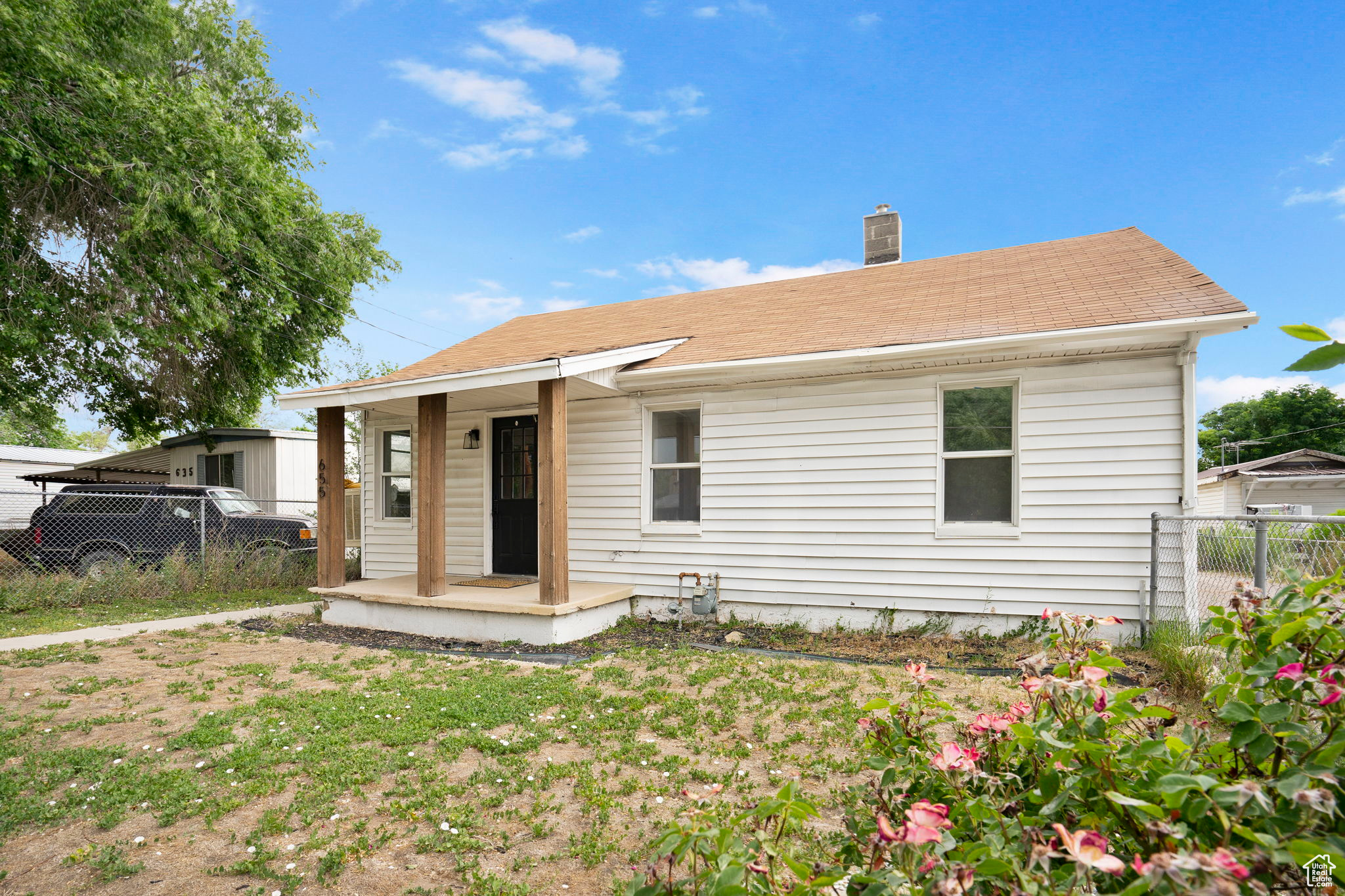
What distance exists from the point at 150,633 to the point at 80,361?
9.12 meters

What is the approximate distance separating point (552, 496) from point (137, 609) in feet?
21.3

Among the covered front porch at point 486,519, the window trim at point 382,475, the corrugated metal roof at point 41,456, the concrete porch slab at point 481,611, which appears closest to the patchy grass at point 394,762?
the concrete porch slab at point 481,611

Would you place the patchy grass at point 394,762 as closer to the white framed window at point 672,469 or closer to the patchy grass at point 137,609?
the patchy grass at point 137,609

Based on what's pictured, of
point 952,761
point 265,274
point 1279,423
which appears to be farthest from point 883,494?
point 1279,423

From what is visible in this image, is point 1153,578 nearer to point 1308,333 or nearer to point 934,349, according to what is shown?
point 934,349

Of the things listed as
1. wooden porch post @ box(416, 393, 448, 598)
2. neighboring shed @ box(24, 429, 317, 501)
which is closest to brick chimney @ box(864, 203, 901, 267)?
wooden porch post @ box(416, 393, 448, 598)

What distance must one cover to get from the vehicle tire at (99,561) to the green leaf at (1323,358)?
1311 centimetres

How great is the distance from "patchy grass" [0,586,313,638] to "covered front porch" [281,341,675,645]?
2064 mm

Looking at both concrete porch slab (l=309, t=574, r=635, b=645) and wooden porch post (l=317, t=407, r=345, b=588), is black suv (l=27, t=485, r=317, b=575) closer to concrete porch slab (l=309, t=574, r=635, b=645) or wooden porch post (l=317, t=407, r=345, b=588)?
wooden porch post (l=317, t=407, r=345, b=588)

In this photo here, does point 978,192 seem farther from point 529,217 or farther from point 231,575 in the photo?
point 231,575

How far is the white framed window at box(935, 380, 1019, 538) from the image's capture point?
6738mm

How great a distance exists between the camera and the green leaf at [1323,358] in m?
0.86

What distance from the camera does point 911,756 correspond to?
1.50m

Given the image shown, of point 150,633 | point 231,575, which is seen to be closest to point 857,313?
point 150,633
